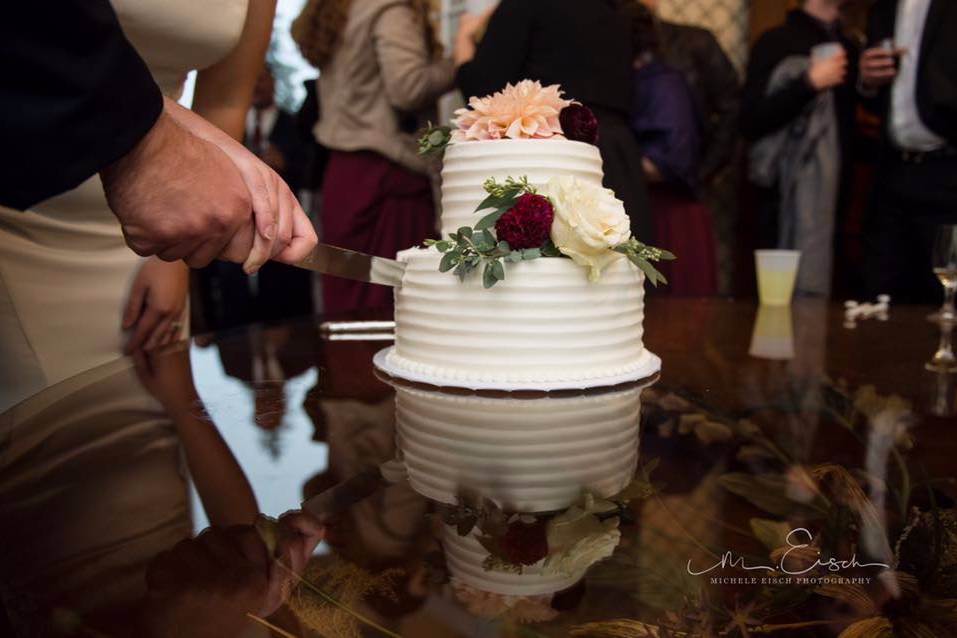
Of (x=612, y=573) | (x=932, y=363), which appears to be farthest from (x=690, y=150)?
(x=612, y=573)

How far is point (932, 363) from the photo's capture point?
3.74ft

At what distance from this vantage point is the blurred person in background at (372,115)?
243 centimetres

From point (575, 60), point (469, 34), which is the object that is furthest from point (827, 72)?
point (469, 34)

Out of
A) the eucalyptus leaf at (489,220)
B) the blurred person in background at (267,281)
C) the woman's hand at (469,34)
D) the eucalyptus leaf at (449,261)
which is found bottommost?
the blurred person in background at (267,281)

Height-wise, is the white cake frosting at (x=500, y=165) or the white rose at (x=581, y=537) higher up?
the white cake frosting at (x=500, y=165)

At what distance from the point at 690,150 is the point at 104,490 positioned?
246 centimetres

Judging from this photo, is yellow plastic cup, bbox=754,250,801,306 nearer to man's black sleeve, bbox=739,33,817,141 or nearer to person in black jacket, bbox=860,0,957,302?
person in black jacket, bbox=860,0,957,302

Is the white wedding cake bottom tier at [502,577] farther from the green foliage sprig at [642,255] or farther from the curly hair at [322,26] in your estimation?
the curly hair at [322,26]

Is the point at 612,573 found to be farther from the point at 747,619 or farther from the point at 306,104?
the point at 306,104

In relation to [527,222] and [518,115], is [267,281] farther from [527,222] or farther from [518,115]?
[527,222]

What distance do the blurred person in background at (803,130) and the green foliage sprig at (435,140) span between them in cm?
198

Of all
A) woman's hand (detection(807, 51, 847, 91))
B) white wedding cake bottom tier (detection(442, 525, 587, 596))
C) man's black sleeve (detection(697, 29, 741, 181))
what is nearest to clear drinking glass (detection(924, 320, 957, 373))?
white wedding cake bottom tier (detection(442, 525, 587, 596))

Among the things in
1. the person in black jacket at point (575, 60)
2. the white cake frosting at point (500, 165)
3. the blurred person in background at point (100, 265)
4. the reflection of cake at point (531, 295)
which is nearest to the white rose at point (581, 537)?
the reflection of cake at point (531, 295)

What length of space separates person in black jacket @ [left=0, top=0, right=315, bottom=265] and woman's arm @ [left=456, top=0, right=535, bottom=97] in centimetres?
144
